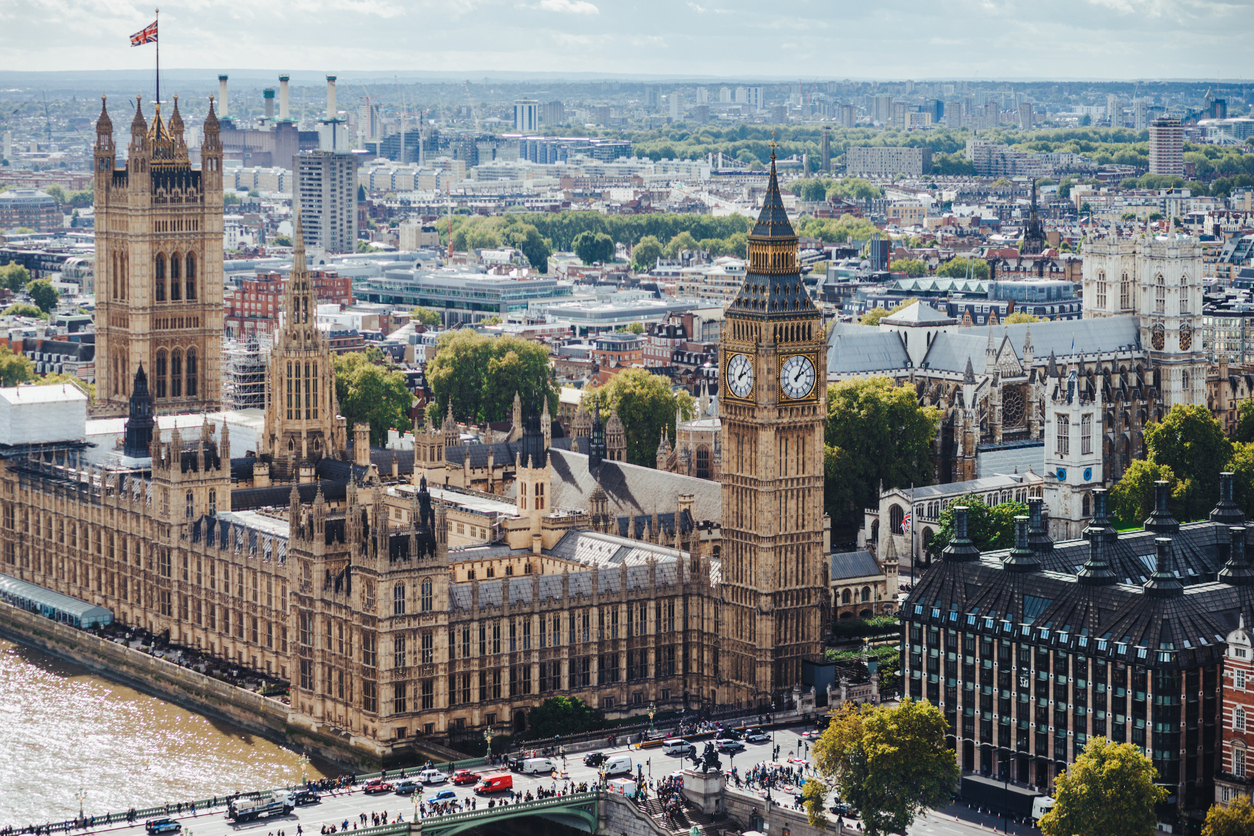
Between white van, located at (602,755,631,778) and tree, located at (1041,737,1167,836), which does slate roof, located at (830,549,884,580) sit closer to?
white van, located at (602,755,631,778)

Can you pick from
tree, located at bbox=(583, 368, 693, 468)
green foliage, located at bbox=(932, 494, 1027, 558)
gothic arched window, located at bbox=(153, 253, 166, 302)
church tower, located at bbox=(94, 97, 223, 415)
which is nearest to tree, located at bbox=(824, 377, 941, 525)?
green foliage, located at bbox=(932, 494, 1027, 558)

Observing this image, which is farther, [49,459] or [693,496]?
[49,459]

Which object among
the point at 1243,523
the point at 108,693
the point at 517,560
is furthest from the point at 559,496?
the point at 1243,523

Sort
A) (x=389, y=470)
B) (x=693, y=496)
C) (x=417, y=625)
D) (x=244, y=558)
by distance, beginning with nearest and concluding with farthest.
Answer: (x=417, y=625), (x=244, y=558), (x=693, y=496), (x=389, y=470)

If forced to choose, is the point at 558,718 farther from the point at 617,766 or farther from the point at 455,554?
the point at 455,554

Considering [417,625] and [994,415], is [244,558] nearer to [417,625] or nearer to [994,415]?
[417,625]

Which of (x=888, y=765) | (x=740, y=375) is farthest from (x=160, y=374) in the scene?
(x=888, y=765)
